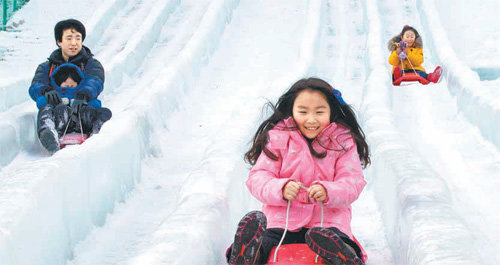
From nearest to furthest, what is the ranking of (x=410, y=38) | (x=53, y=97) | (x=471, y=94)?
1. (x=53, y=97)
2. (x=471, y=94)
3. (x=410, y=38)

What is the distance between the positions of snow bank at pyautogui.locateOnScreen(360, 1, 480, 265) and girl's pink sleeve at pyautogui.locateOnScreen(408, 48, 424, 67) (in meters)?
2.55

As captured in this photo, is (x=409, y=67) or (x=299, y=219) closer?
(x=299, y=219)

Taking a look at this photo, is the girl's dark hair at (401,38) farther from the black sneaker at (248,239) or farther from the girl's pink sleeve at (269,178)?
the black sneaker at (248,239)

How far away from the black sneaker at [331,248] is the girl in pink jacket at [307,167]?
183 millimetres

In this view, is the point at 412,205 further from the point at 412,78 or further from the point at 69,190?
A: the point at 412,78

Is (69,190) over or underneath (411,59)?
underneath

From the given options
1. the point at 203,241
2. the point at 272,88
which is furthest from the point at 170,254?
the point at 272,88

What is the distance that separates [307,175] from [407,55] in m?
4.72

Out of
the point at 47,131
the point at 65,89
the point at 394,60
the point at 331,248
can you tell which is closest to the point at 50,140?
the point at 47,131

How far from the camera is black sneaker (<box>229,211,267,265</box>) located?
6.48 ft

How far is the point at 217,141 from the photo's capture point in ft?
11.8

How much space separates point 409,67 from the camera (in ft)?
21.5

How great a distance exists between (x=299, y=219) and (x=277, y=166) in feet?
0.74

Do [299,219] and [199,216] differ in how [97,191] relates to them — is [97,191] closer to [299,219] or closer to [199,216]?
[199,216]
